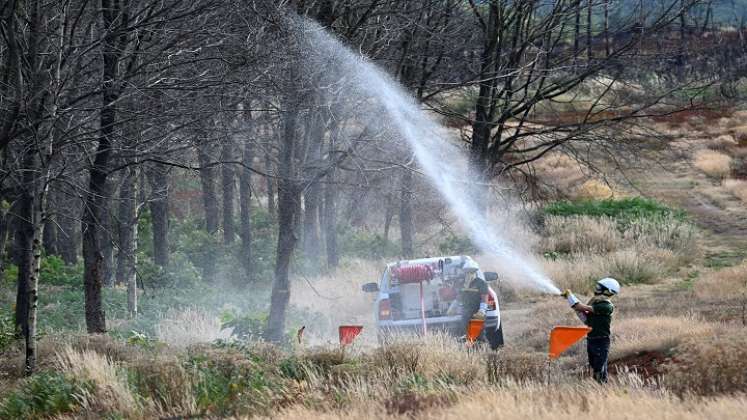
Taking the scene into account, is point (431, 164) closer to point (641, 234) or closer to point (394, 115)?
point (394, 115)

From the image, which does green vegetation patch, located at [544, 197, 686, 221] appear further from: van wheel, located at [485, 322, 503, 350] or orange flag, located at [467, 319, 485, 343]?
orange flag, located at [467, 319, 485, 343]

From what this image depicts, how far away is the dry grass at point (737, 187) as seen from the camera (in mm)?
33994

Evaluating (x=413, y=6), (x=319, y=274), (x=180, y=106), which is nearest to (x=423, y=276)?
(x=180, y=106)

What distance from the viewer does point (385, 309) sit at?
12188mm

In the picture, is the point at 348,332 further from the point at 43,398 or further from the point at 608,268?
the point at 608,268

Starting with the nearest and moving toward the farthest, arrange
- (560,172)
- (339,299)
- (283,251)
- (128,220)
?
(283,251) < (339,299) < (128,220) < (560,172)

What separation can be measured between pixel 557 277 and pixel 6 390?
11.9 m

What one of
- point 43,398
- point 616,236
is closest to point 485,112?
point 616,236

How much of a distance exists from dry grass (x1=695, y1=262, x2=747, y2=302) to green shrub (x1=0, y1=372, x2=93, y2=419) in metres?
9.65

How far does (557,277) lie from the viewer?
1906 centimetres

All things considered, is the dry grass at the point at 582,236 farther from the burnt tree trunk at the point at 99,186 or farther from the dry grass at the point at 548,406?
the dry grass at the point at 548,406

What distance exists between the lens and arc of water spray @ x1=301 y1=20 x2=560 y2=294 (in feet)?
41.7

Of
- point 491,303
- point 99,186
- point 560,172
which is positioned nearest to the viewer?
point 99,186

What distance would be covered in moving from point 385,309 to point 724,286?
7.00 m
